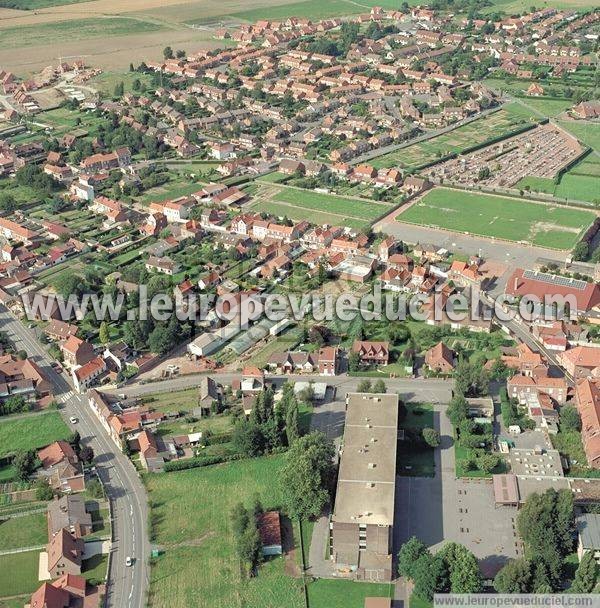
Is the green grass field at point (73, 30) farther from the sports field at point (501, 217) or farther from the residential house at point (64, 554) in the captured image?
the residential house at point (64, 554)

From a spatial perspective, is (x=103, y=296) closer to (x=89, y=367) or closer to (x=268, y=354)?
(x=89, y=367)

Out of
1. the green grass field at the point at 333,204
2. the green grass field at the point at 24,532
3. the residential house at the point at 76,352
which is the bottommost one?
the green grass field at the point at 24,532

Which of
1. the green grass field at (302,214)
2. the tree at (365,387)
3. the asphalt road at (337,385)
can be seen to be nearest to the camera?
the tree at (365,387)

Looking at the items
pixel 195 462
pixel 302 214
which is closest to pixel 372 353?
pixel 195 462

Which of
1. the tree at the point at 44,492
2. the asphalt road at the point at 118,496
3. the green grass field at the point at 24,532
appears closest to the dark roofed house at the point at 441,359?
the asphalt road at the point at 118,496

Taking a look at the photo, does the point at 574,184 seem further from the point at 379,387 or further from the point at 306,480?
the point at 306,480

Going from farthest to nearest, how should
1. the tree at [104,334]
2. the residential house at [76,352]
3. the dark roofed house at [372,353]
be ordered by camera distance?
the tree at [104,334]
the residential house at [76,352]
the dark roofed house at [372,353]

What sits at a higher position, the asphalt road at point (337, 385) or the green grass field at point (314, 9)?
the green grass field at point (314, 9)
